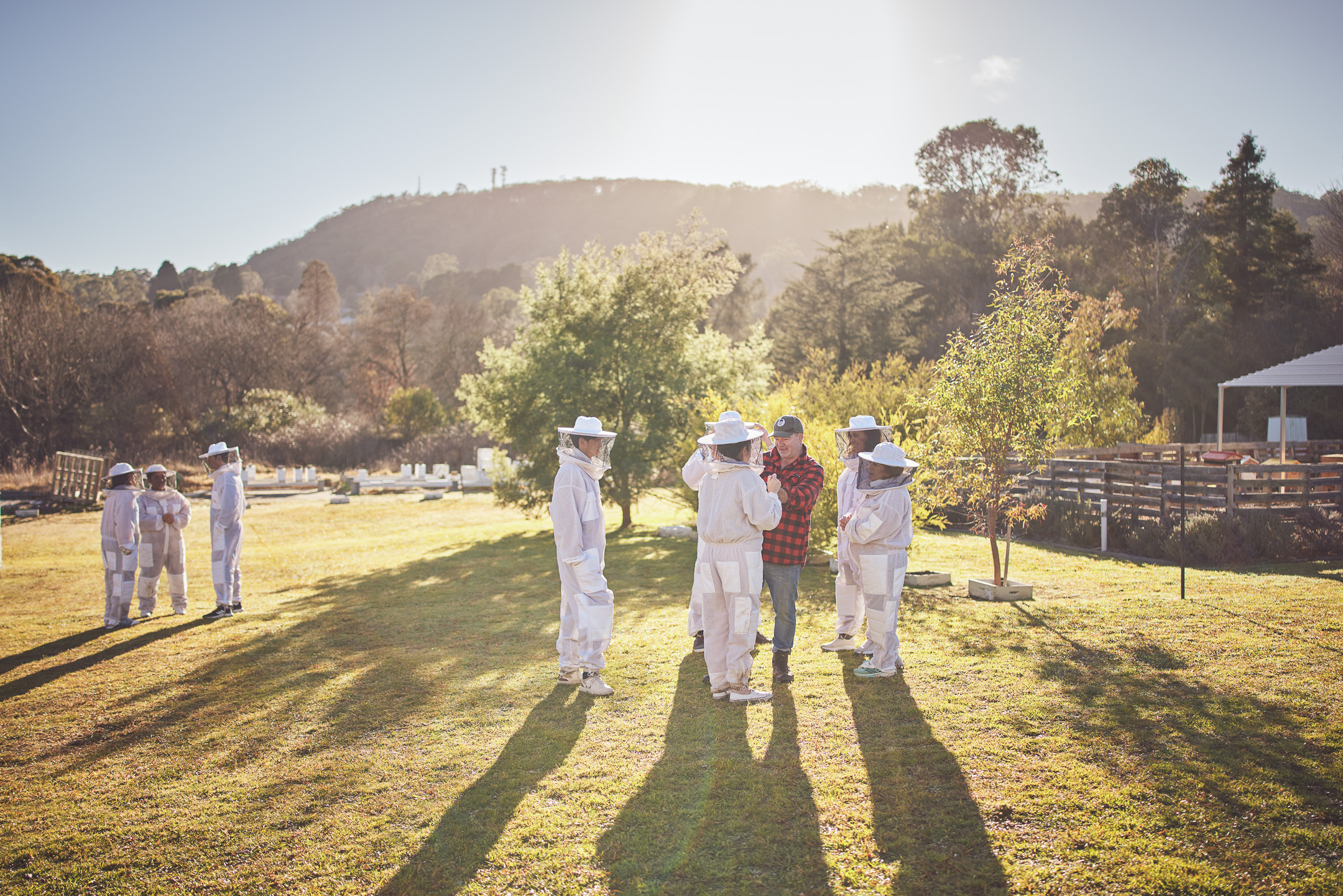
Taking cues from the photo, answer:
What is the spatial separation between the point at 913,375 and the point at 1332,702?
16675 mm

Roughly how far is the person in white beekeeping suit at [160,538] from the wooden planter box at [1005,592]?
1003 cm

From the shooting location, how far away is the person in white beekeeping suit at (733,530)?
587 centimetres

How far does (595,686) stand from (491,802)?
200cm

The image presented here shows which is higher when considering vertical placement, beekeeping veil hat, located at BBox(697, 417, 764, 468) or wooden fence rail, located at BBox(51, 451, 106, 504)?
beekeeping veil hat, located at BBox(697, 417, 764, 468)

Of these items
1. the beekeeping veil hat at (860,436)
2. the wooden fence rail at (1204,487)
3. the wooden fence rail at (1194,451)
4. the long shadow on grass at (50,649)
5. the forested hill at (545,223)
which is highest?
the forested hill at (545,223)

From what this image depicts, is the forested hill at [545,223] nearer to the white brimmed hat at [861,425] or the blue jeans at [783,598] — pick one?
the white brimmed hat at [861,425]

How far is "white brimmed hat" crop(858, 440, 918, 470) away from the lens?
656cm

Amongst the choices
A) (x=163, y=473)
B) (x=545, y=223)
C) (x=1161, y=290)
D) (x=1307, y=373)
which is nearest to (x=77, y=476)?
(x=163, y=473)

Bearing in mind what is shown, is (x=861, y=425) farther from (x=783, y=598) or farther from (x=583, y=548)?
(x=583, y=548)

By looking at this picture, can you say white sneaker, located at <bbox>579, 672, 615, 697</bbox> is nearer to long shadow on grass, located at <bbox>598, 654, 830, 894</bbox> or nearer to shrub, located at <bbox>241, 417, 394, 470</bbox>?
long shadow on grass, located at <bbox>598, 654, 830, 894</bbox>

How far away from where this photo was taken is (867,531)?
6.53 metres

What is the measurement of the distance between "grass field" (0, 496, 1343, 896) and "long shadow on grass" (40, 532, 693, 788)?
1.8 inches

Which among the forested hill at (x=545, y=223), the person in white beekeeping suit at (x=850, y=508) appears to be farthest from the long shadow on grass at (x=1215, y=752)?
the forested hill at (x=545, y=223)

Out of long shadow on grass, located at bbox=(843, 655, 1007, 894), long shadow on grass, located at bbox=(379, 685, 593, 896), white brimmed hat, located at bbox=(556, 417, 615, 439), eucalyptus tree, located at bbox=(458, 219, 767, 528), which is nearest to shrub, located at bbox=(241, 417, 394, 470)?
eucalyptus tree, located at bbox=(458, 219, 767, 528)
